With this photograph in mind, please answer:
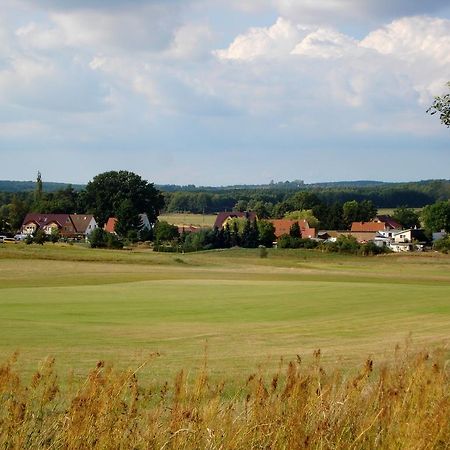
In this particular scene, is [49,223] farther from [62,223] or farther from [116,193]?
[116,193]

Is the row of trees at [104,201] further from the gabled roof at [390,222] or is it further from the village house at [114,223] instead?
the gabled roof at [390,222]

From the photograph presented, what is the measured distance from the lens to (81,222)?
5197 inches

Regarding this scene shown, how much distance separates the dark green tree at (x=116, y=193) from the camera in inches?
5487

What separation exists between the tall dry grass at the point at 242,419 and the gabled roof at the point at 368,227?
5447 inches

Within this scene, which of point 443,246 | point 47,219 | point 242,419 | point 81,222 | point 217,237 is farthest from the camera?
point 47,219

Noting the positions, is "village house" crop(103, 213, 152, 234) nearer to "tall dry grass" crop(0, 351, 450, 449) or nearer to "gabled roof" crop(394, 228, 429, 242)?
"gabled roof" crop(394, 228, 429, 242)

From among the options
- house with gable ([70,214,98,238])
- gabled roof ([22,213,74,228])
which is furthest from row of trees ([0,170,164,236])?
gabled roof ([22,213,74,228])

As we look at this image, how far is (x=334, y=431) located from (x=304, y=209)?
508 feet

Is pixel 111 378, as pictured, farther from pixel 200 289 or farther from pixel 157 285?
pixel 157 285

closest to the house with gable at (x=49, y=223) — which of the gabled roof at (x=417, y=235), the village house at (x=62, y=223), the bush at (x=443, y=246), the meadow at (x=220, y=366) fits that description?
the village house at (x=62, y=223)

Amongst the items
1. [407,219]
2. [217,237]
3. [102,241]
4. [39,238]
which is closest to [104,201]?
[217,237]

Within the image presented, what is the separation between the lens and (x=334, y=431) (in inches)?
240

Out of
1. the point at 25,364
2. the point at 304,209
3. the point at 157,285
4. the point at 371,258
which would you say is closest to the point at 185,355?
the point at 25,364

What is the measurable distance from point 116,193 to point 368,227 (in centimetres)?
4661
